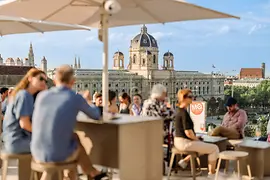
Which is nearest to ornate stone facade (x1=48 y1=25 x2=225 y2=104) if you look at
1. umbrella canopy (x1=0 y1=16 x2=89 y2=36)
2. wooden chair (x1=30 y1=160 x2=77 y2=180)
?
umbrella canopy (x1=0 y1=16 x2=89 y2=36)

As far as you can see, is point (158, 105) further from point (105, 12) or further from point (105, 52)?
point (105, 12)

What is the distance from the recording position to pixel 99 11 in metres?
4.98

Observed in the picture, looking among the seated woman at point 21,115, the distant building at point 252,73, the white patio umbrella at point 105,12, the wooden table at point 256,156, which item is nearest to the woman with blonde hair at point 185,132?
the wooden table at point 256,156

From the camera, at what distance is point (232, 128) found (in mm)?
5547

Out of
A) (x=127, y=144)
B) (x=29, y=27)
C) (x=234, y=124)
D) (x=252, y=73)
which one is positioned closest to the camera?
(x=127, y=144)

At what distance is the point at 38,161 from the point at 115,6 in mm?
1599

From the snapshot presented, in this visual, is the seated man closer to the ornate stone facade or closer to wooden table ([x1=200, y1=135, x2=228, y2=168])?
wooden table ([x1=200, y1=135, x2=228, y2=168])

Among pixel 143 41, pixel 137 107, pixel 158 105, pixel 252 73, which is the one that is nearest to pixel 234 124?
pixel 137 107

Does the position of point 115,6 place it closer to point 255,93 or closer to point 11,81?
point 11,81

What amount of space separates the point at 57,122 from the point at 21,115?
0.54m

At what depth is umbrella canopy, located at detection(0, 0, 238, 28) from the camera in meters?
4.35

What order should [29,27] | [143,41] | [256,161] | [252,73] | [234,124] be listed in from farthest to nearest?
[252,73] → [143,41] → [29,27] → [234,124] → [256,161]

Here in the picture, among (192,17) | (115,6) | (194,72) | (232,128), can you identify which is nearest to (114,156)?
(115,6)

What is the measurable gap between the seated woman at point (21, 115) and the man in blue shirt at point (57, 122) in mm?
373
